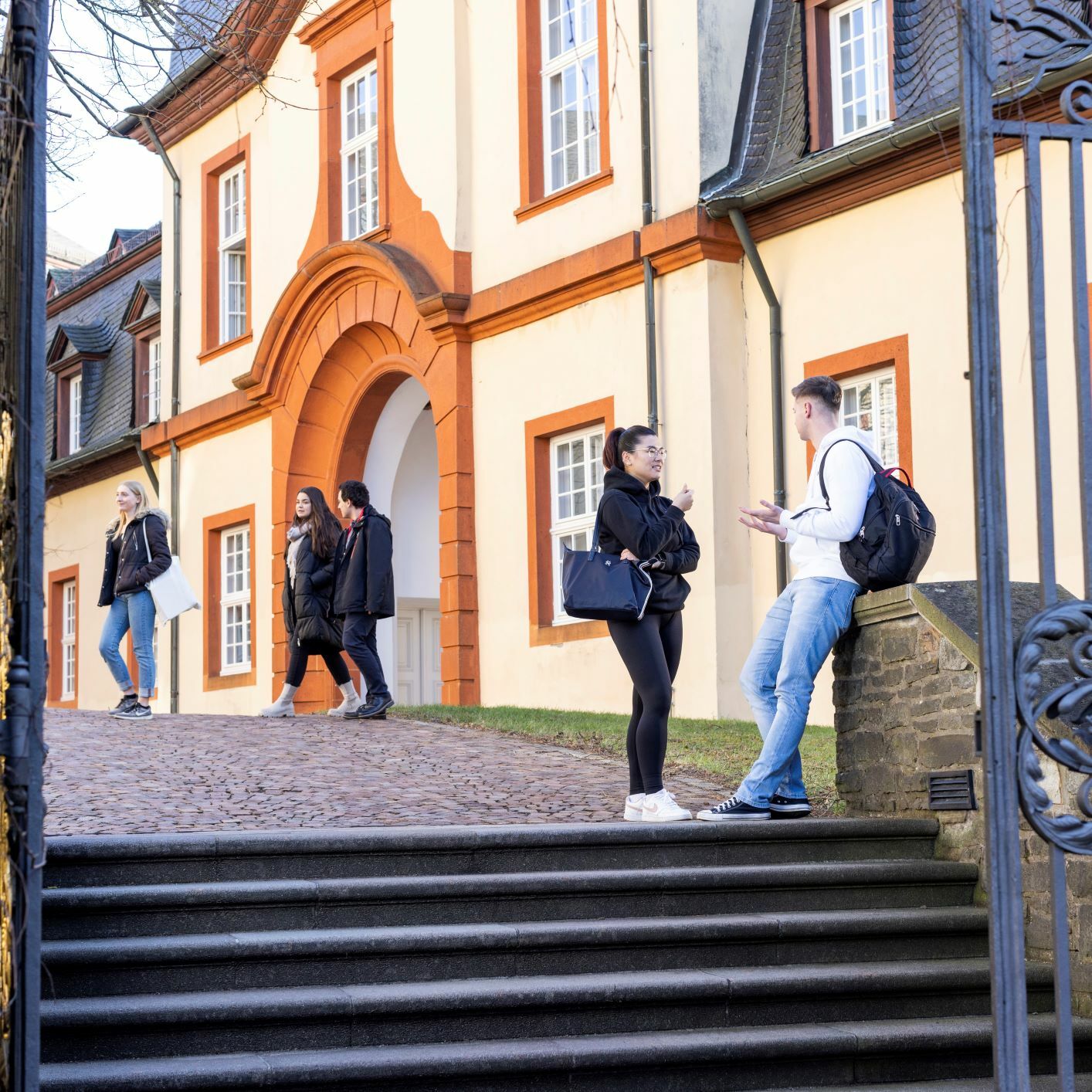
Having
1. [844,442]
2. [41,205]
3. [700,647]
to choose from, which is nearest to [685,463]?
[700,647]

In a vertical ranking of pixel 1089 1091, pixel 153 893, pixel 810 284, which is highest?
pixel 810 284

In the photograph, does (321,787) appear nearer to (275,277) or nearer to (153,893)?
(153,893)

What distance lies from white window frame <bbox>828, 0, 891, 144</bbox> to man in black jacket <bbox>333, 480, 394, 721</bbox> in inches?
A: 204

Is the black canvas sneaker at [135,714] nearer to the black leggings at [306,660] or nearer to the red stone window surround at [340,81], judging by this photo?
the black leggings at [306,660]

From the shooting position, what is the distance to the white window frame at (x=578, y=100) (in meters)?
17.2

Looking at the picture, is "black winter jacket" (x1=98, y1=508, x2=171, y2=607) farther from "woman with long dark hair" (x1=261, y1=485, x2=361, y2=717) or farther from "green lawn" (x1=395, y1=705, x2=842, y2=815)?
"green lawn" (x1=395, y1=705, x2=842, y2=815)

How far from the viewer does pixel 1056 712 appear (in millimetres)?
3994

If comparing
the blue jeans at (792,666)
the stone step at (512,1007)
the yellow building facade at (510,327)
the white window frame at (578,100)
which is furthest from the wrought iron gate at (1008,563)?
the white window frame at (578,100)

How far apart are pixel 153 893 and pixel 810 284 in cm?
1007

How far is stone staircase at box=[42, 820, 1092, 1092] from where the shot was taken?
5.87 m

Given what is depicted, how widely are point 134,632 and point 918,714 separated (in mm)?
8073

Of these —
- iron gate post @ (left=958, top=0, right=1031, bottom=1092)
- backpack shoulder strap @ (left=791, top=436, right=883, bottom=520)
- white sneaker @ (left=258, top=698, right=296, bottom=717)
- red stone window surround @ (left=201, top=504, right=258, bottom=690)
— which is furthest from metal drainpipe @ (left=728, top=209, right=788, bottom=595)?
iron gate post @ (left=958, top=0, right=1031, bottom=1092)

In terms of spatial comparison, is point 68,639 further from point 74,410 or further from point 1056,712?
point 1056,712

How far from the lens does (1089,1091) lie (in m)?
6.10
